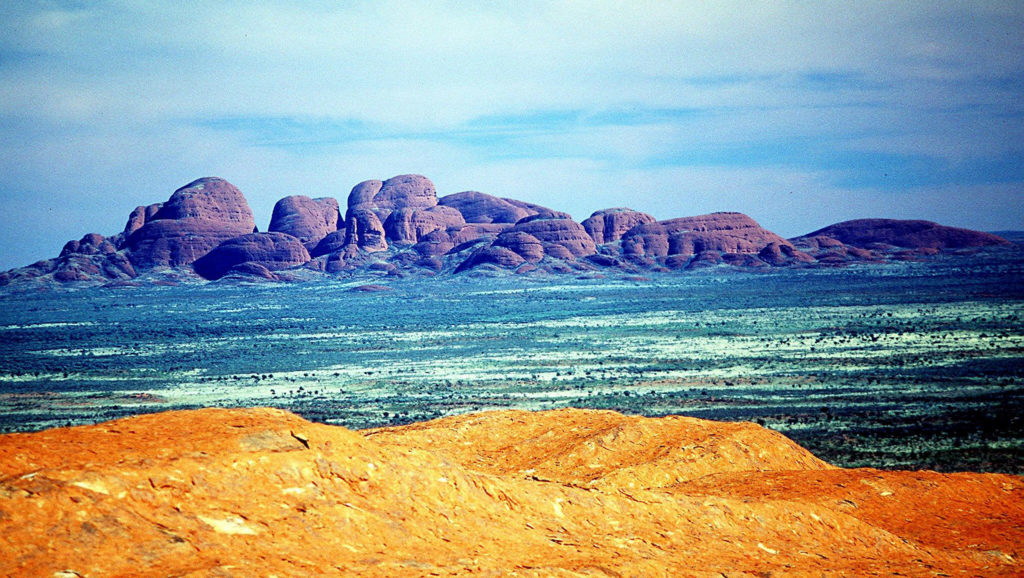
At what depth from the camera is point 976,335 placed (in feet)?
202

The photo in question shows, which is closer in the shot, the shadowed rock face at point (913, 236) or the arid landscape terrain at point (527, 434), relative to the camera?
the arid landscape terrain at point (527, 434)

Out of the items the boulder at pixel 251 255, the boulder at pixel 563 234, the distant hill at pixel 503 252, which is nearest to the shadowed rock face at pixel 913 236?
the distant hill at pixel 503 252

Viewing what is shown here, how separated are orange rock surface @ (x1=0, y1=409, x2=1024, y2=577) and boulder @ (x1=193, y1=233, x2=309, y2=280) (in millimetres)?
179083

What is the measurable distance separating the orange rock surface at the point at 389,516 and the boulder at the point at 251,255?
17908cm

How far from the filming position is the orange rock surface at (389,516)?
7.52m

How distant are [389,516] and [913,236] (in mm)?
Result: 202693

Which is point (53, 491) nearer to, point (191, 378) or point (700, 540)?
point (700, 540)

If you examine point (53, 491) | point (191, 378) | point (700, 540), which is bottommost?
point (191, 378)

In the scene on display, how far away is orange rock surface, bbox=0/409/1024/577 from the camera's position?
7.52m

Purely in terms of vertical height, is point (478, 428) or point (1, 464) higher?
point (1, 464)

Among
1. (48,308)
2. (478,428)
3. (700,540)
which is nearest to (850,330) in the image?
(478,428)

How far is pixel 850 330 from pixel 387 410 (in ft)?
139

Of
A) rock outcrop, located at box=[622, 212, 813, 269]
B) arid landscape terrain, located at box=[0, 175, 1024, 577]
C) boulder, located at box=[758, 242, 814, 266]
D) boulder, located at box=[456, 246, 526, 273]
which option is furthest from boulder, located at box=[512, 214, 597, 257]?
arid landscape terrain, located at box=[0, 175, 1024, 577]

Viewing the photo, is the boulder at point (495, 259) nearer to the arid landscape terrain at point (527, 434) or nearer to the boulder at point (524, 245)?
the boulder at point (524, 245)
